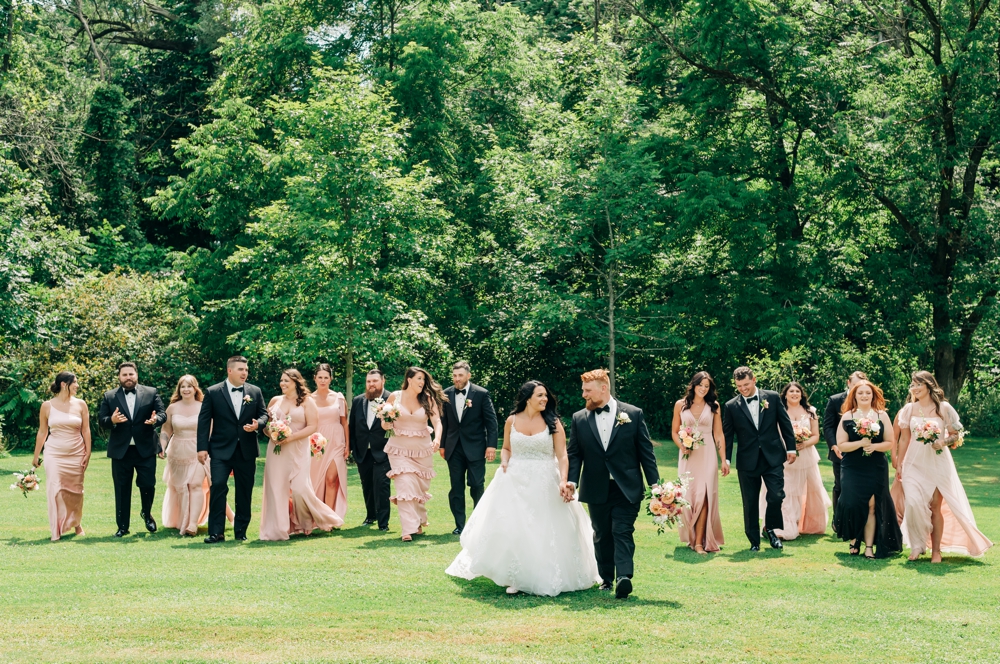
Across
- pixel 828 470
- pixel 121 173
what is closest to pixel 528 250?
pixel 828 470

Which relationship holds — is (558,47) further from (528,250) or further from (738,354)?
(738,354)

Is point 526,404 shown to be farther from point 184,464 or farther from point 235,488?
point 184,464

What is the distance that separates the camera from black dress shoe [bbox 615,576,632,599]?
9.47 m

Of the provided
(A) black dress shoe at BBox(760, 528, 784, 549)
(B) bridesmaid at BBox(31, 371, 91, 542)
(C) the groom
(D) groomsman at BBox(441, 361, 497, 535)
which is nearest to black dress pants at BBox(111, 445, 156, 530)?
(B) bridesmaid at BBox(31, 371, 91, 542)

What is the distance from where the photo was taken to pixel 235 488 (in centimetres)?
1342

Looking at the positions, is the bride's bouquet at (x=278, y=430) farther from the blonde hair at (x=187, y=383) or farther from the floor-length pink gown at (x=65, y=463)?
the floor-length pink gown at (x=65, y=463)

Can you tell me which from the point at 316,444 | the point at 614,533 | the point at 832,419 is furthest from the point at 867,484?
the point at 316,444

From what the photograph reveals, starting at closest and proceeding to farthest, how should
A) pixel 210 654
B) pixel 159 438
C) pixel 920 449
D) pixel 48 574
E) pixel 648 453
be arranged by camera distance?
pixel 210 654 → pixel 648 453 → pixel 48 574 → pixel 920 449 → pixel 159 438

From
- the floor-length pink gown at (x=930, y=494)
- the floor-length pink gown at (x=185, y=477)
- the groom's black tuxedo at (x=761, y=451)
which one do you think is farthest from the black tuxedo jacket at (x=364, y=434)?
the floor-length pink gown at (x=930, y=494)

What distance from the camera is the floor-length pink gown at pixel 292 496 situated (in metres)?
13.4

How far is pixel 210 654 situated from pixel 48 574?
13.5 feet

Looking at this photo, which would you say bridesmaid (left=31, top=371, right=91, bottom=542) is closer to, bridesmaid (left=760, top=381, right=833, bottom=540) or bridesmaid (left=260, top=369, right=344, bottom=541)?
bridesmaid (left=260, top=369, right=344, bottom=541)

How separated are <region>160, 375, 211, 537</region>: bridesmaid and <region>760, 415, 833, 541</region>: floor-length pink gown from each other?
23.5 feet

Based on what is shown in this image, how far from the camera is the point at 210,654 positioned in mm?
7586
